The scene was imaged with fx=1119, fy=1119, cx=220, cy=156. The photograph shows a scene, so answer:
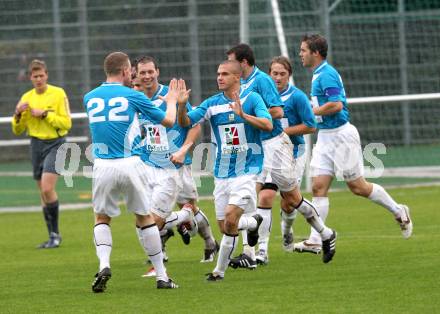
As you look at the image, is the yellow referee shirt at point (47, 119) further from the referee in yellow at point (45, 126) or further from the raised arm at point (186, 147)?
the raised arm at point (186, 147)

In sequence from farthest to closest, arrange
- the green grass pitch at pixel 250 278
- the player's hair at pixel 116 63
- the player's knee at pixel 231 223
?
the player's knee at pixel 231 223 → the player's hair at pixel 116 63 → the green grass pitch at pixel 250 278

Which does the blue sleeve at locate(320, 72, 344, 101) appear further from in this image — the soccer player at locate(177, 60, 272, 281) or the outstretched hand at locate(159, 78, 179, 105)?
the outstretched hand at locate(159, 78, 179, 105)

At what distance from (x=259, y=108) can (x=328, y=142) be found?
7.95 feet

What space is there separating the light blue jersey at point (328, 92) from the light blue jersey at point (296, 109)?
10.6 inches

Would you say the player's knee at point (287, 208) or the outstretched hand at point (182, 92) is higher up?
the outstretched hand at point (182, 92)

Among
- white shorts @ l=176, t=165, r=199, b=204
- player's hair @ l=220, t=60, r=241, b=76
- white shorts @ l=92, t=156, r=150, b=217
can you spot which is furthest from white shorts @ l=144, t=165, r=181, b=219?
player's hair @ l=220, t=60, r=241, b=76

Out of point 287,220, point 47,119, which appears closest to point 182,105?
point 287,220

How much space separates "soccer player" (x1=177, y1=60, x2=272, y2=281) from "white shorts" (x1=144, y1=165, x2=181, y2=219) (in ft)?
3.14

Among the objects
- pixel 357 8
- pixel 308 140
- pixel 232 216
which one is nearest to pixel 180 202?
pixel 232 216

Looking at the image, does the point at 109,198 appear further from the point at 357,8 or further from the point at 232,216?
the point at 357,8

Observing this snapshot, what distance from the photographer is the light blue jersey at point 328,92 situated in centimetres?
1199

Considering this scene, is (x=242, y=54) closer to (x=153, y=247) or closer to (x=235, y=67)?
(x=235, y=67)

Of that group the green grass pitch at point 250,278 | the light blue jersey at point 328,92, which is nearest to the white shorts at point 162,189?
the green grass pitch at point 250,278

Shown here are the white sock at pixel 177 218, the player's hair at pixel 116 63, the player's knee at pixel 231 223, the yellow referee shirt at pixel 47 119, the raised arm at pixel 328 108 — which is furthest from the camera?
the yellow referee shirt at pixel 47 119
